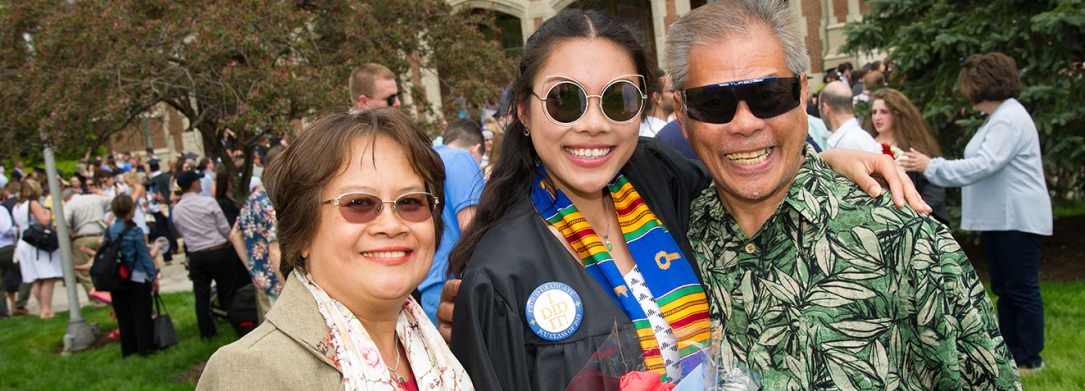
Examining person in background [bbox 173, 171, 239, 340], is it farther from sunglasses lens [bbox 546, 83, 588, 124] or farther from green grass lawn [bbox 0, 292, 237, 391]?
sunglasses lens [bbox 546, 83, 588, 124]

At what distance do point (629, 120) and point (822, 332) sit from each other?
2.77 feet

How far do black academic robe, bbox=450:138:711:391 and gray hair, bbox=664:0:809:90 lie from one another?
0.63 metres

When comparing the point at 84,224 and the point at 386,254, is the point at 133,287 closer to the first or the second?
the point at 84,224

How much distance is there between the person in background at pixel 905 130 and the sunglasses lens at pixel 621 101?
4497 millimetres

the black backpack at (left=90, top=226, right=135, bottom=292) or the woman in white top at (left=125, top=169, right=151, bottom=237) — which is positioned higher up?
the woman in white top at (left=125, top=169, right=151, bottom=237)

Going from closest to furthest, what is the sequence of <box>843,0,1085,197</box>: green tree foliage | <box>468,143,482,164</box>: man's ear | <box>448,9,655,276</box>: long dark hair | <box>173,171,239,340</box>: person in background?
<box>448,9,655,276</box>: long dark hair
<box>468,143,482,164</box>: man's ear
<box>843,0,1085,197</box>: green tree foliage
<box>173,171,239,340</box>: person in background

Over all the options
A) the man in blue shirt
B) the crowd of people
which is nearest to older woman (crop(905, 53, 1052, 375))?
the man in blue shirt

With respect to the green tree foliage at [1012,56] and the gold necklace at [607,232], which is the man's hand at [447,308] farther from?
the green tree foliage at [1012,56]

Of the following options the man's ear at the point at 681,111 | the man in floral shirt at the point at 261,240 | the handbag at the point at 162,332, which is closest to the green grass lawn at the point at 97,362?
the handbag at the point at 162,332

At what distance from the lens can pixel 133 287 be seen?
8.34 m

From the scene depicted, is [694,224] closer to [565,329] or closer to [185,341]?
[565,329]

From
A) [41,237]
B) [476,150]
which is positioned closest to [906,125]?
[476,150]

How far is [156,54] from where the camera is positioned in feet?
21.2

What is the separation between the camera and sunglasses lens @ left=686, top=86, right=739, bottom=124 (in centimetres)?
223
